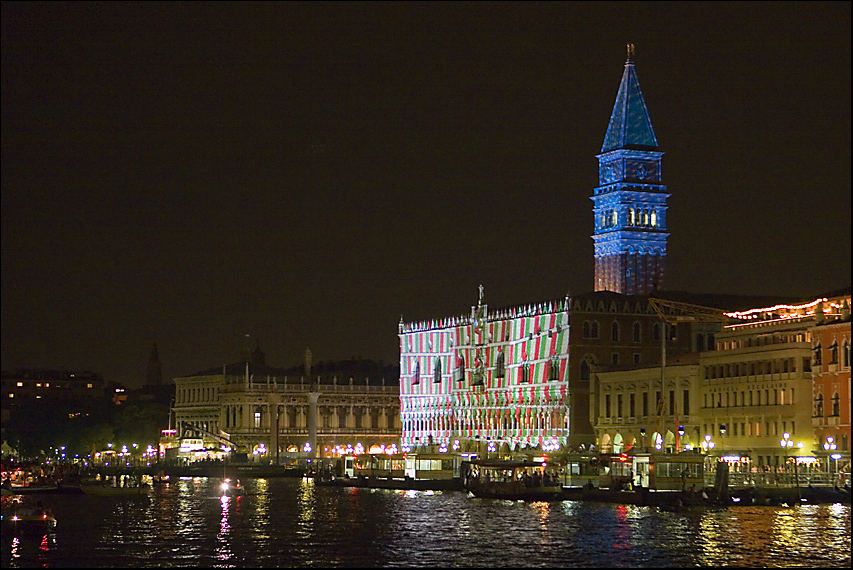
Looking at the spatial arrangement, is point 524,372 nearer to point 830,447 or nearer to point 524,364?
point 524,364

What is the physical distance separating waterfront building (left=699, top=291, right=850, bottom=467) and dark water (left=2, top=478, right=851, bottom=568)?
1392 cm

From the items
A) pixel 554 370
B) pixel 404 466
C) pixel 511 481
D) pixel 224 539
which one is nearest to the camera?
pixel 224 539

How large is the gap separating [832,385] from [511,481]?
2234cm

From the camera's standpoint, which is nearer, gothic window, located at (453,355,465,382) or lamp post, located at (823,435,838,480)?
lamp post, located at (823,435,838,480)

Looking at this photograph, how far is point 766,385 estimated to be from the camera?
116 meters

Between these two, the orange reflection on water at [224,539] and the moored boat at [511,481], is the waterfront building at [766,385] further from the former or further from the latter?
the orange reflection on water at [224,539]

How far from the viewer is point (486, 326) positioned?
542 feet

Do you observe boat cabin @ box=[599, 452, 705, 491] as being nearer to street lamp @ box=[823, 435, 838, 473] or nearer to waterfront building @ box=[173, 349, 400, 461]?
street lamp @ box=[823, 435, 838, 473]

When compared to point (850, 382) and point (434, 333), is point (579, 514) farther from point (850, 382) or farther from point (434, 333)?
point (434, 333)

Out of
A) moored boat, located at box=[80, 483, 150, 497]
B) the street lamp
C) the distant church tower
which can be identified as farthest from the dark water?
the distant church tower

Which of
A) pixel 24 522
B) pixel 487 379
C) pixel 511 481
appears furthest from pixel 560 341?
pixel 24 522

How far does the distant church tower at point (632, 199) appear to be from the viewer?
167375mm

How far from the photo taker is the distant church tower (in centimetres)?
16738

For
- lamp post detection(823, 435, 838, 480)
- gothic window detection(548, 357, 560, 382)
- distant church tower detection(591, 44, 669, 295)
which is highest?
distant church tower detection(591, 44, 669, 295)
